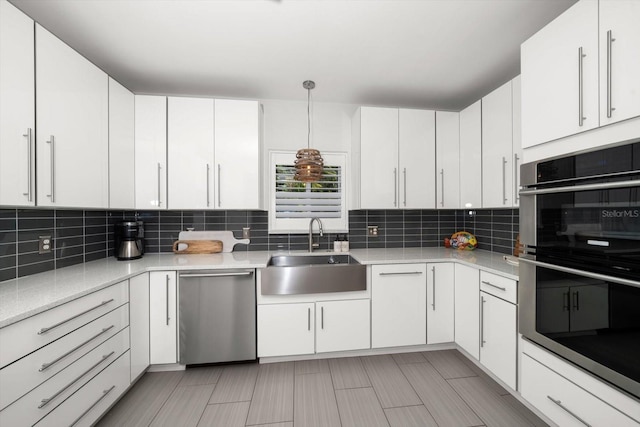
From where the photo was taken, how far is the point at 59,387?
4.12 ft

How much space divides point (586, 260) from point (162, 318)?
105 inches

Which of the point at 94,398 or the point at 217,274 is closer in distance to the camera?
the point at 94,398

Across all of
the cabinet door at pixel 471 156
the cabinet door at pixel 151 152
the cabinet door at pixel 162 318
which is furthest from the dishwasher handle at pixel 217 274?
the cabinet door at pixel 471 156

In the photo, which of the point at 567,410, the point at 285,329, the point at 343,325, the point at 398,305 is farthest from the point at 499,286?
the point at 285,329

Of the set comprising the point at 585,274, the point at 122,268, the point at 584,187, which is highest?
the point at 584,187

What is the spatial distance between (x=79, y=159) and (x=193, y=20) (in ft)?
3.73

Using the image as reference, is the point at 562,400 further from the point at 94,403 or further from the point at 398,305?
the point at 94,403

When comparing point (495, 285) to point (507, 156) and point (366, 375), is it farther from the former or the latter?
point (366, 375)

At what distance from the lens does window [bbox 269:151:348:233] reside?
2.81 metres

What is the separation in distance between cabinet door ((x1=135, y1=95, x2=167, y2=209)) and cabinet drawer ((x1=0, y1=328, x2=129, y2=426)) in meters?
1.12

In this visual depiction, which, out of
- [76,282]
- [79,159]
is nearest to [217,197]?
[79,159]

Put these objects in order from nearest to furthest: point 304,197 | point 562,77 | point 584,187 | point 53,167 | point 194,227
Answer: point 584,187 < point 562,77 < point 53,167 < point 194,227 < point 304,197

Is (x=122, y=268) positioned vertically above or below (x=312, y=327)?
above

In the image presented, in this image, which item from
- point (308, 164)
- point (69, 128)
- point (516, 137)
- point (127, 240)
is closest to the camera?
point (69, 128)
